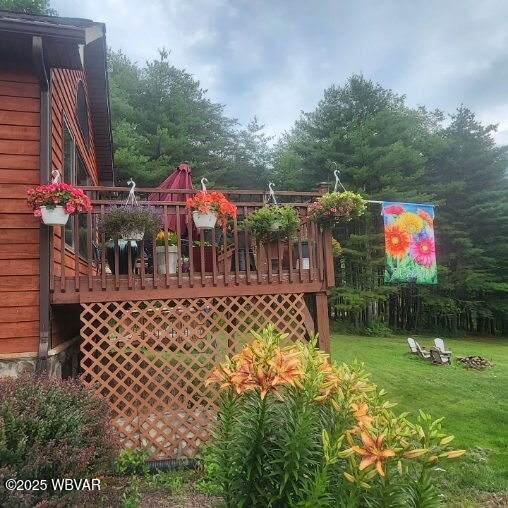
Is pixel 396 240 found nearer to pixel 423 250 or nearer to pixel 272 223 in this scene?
pixel 423 250

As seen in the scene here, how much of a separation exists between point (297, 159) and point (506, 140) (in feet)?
36.9

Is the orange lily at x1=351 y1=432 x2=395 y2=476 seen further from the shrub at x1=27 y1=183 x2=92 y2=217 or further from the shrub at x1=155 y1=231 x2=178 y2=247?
the shrub at x1=155 y1=231 x2=178 y2=247

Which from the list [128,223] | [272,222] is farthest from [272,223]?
[128,223]

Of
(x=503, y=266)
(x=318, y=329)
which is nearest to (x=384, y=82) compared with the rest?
(x=503, y=266)

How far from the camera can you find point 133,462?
427cm

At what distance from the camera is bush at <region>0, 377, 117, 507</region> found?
2477mm

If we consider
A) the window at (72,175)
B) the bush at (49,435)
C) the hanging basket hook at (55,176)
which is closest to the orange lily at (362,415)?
the bush at (49,435)

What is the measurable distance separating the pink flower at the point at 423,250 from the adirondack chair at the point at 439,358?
134 inches

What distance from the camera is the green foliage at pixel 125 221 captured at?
453 centimetres

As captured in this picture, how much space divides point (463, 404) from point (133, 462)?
5.43 metres

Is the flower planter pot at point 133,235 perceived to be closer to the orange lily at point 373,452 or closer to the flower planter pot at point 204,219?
the flower planter pot at point 204,219

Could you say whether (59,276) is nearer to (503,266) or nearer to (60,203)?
(60,203)

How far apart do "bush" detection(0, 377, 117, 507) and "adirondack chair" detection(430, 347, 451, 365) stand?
10.1m

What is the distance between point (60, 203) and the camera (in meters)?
4.17
